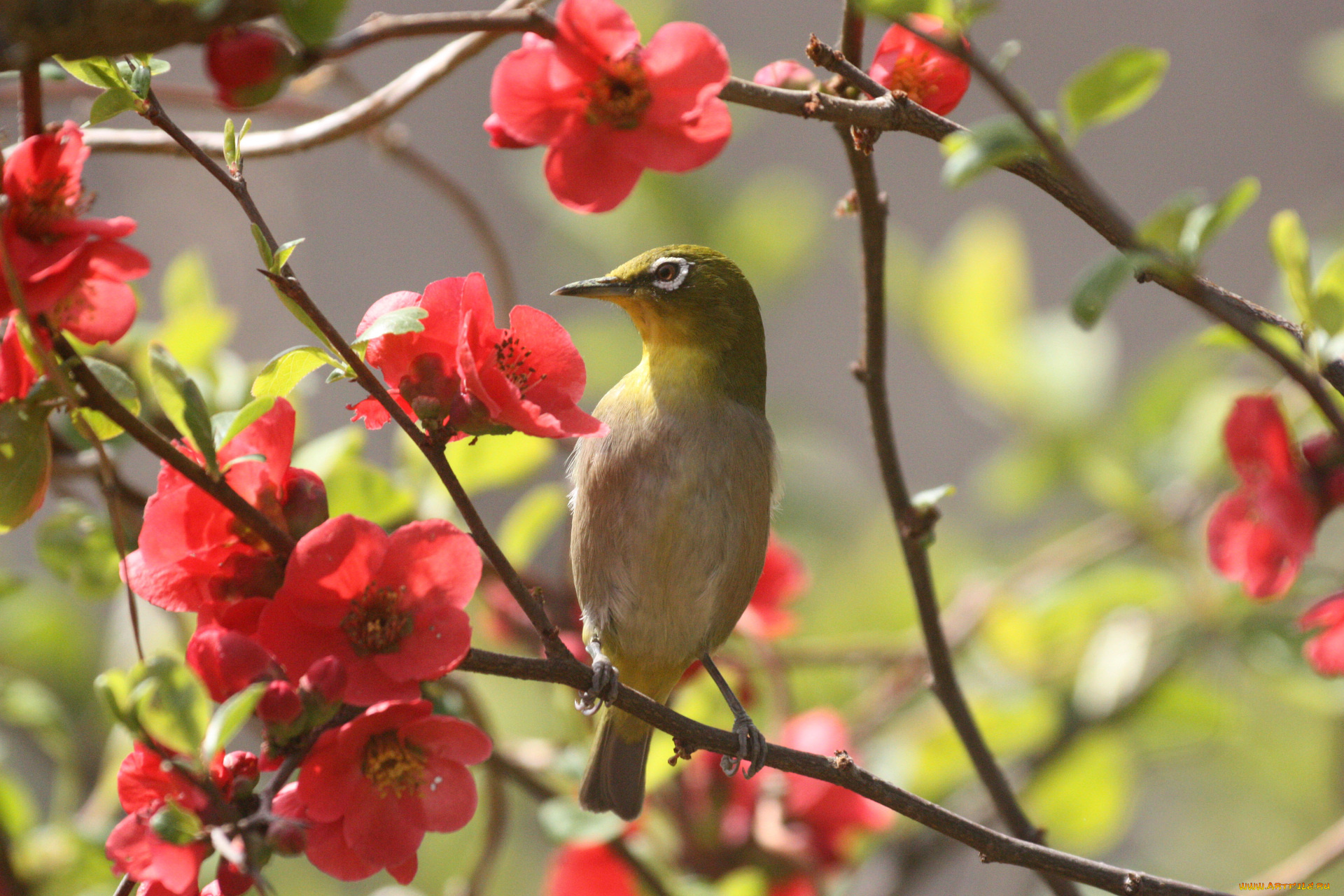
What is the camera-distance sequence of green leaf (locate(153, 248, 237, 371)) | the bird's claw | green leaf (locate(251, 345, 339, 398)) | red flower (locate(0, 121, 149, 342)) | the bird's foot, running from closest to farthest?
red flower (locate(0, 121, 149, 342))
green leaf (locate(251, 345, 339, 398))
the bird's claw
the bird's foot
green leaf (locate(153, 248, 237, 371))

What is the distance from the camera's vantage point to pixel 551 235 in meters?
4.05

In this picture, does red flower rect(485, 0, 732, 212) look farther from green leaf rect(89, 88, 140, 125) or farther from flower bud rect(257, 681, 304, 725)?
flower bud rect(257, 681, 304, 725)

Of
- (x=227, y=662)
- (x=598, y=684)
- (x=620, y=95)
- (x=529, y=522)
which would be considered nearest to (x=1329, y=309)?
(x=620, y=95)

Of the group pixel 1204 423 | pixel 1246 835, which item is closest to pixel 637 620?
pixel 1204 423

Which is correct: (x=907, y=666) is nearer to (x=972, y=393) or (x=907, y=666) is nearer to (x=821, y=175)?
(x=972, y=393)

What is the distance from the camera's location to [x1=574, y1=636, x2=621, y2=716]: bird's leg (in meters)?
1.44

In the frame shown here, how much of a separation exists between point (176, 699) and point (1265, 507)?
1.42 metres

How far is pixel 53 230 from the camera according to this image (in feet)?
3.69

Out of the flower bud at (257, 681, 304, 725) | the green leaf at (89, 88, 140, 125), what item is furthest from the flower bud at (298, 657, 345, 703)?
the green leaf at (89, 88, 140, 125)

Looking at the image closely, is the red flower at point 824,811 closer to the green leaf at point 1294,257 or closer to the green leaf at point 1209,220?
the green leaf at point 1294,257

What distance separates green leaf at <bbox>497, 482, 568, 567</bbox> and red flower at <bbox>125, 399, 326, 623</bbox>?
1.15m

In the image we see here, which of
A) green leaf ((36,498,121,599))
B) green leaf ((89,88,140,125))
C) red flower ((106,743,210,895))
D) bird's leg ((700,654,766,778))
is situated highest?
green leaf ((89,88,140,125))

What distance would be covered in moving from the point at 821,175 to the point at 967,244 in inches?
142

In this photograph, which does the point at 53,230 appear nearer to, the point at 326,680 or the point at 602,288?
the point at 326,680
